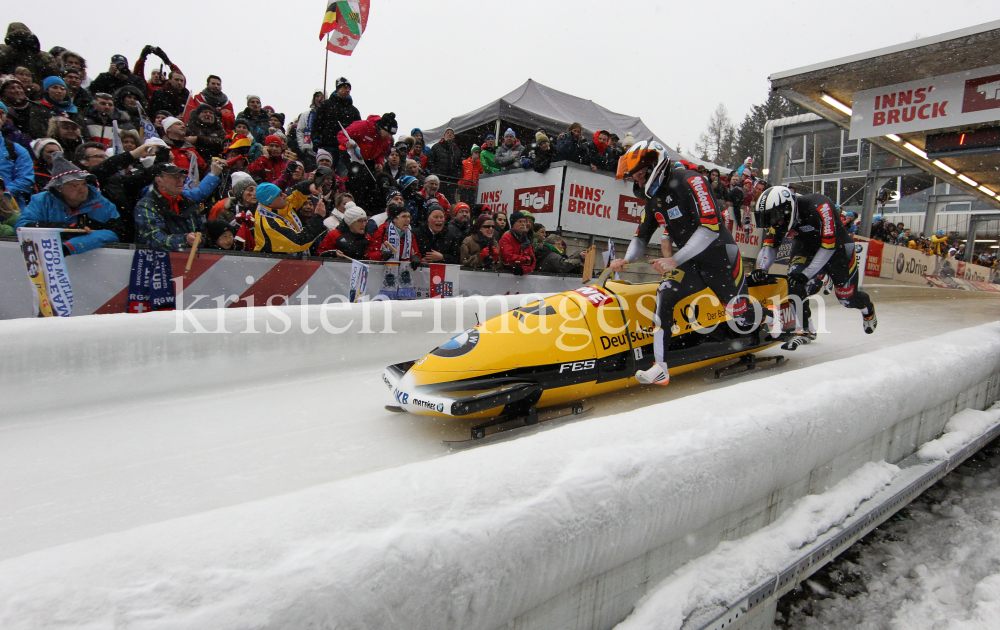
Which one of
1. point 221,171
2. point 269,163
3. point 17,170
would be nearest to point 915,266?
point 269,163

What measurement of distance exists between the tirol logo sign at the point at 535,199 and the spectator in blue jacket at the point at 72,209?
549 cm

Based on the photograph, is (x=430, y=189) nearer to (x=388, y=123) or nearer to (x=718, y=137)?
(x=388, y=123)

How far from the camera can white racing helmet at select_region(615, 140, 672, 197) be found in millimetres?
3180

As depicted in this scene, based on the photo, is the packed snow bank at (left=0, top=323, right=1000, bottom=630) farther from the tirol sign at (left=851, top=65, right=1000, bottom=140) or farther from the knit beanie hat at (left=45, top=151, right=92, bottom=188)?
the tirol sign at (left=851, top=65, right=1000, bottom=140)

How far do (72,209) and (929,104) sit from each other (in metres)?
8.28

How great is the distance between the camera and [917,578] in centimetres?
203

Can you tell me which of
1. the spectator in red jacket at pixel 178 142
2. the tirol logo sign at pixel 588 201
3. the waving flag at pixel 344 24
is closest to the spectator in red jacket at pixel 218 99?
the spectator in red jacket at pixel 178 142

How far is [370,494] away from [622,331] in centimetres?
228

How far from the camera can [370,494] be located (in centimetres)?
101

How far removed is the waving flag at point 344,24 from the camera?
8.76 m

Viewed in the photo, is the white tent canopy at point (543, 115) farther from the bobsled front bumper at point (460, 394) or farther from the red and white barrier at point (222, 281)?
the bobsled front bumper at point (460, 394)

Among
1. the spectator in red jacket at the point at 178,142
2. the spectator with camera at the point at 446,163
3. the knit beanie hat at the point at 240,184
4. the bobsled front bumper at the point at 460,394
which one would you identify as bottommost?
the bobsled front bumper at the point at 460,394

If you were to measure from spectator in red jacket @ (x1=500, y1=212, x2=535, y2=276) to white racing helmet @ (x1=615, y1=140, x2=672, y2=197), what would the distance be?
2936 mm

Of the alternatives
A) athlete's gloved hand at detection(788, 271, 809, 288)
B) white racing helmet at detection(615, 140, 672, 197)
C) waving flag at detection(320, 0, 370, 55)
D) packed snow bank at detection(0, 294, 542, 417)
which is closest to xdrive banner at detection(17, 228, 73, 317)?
packed snow bank at detection(0, 294, 542, 417)
